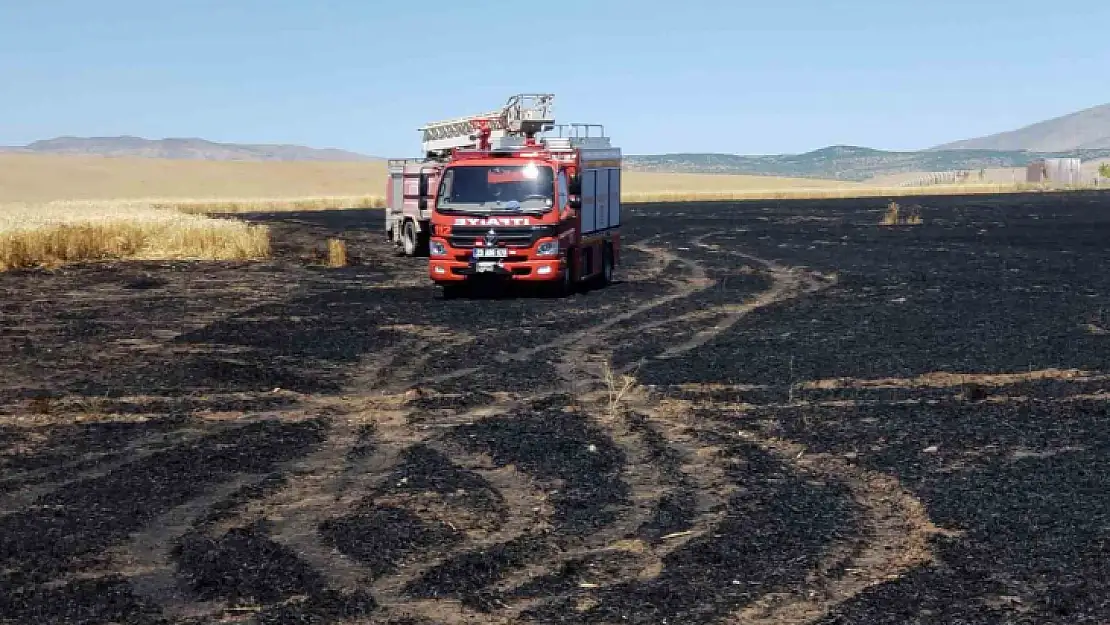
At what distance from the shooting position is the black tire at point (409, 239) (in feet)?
113

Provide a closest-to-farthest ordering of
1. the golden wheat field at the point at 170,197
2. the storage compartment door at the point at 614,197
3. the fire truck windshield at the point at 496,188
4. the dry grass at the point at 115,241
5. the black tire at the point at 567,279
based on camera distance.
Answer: the fire truck windshield at the point at 496,188 < the black tire at the point at 567,279 < the storage compartment door at the point at 614,197 < the dry grass at the point at 115,241 < the golden wheat field at the point at 170,197

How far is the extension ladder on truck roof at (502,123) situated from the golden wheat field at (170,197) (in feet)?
17.6

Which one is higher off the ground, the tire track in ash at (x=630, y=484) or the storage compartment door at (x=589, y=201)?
the storage compartment door at (x=589, y=201)

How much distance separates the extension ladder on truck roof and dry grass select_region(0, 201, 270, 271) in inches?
211

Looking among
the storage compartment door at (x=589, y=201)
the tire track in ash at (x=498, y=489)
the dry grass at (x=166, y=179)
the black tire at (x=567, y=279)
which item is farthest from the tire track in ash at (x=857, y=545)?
the dry grass at (x=166, y=179)

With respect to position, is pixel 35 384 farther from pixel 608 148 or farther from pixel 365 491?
pixel 608 148

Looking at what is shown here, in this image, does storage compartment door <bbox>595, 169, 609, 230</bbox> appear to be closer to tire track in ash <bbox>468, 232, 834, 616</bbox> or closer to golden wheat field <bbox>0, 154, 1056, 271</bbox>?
tire track in ash <bbox>468, 232, 834, 616</bbox>

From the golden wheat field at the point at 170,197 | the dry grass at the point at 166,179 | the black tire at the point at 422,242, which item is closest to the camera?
the golden wheat field at the point at 170,197

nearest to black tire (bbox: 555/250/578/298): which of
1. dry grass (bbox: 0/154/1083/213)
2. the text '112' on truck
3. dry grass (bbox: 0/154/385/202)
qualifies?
the text '112' on truck

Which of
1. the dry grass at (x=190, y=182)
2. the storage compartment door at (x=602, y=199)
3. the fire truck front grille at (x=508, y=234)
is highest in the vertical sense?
the storage compartment door at (x=602, y=199)

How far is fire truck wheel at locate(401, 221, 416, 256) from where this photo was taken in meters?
34.5

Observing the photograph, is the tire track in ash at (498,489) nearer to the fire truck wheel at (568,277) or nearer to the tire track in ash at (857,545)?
the tire track in ash at (857,545)

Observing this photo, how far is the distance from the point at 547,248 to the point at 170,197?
12132 cm

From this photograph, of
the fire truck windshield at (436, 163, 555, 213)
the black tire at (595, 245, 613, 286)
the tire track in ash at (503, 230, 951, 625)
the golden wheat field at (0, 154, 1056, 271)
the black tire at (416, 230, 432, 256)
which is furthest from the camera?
the black tire at (416, 230, 432, 256)
